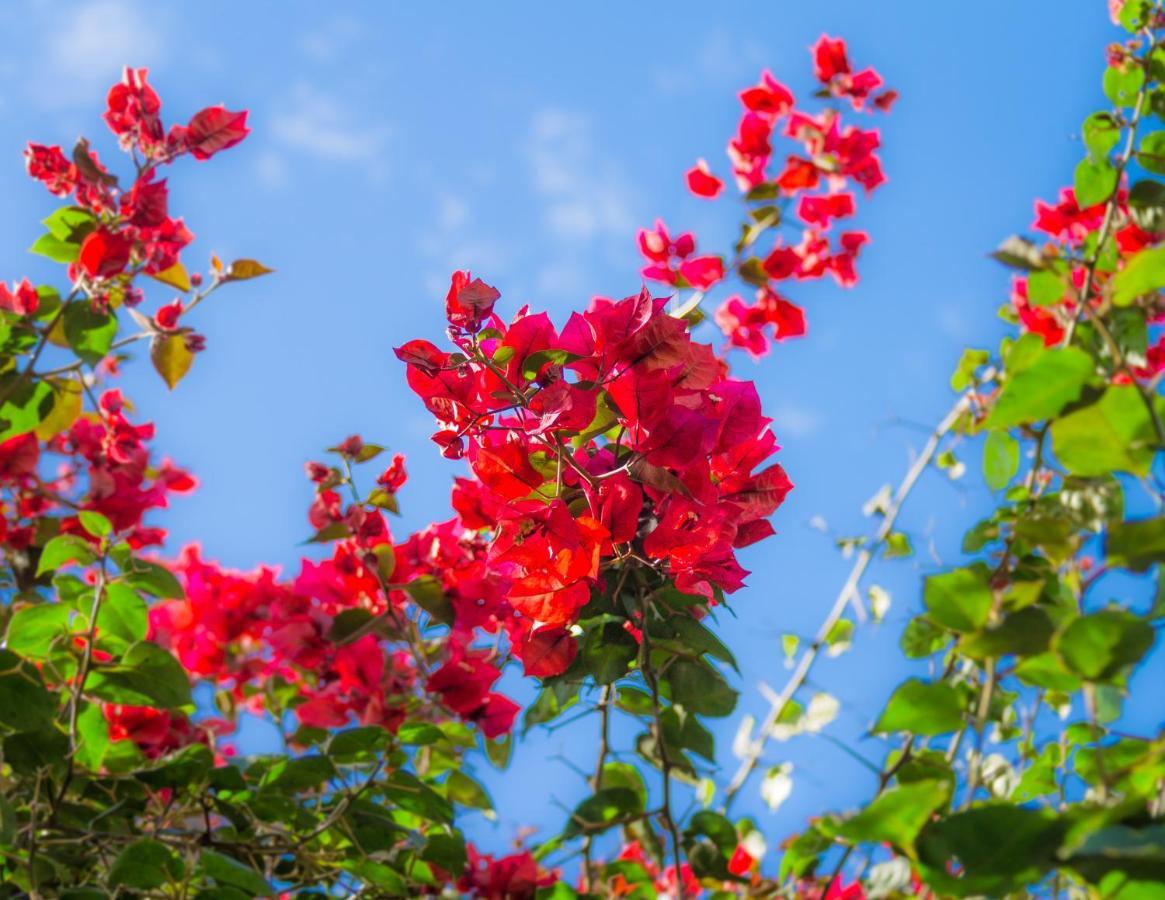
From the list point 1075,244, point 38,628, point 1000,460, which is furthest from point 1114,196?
point 38,628

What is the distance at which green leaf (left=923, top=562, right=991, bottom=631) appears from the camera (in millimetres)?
577

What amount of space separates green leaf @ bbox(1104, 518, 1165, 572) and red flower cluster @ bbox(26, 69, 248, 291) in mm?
1405

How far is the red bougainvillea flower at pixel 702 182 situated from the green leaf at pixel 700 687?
1.31m

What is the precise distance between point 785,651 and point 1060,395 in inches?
57.1

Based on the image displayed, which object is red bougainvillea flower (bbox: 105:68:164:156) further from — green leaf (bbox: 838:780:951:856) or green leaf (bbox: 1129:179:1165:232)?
green leaf (bbox: 838:780:951:856)

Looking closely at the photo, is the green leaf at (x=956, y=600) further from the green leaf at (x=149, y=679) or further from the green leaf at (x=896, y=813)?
the green leaf at (x=149, y=679)

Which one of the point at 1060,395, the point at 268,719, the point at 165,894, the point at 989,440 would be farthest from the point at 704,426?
the point at 268,719

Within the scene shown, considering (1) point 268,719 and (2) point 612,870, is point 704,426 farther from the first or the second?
(1) point 268,719

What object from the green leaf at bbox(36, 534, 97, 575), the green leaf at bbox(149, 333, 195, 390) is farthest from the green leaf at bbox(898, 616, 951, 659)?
the green leaf at bbox(149, 333, 195, 390)

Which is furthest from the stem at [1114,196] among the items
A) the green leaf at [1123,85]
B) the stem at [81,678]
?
the stem at [81,678]

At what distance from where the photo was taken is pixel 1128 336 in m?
1.23

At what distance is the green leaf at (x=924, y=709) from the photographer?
1.96 ft

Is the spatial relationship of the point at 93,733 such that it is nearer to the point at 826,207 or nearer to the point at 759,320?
the point at 759,320

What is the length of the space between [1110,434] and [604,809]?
0.73 metres
